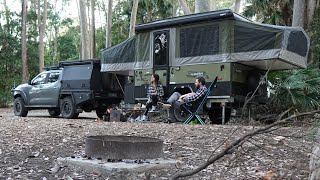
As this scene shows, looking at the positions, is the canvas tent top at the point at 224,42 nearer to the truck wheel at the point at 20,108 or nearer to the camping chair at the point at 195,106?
the camping chair at the point at 195,106

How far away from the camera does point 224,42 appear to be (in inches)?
422

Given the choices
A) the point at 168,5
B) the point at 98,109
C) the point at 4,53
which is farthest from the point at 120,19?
the point at 98,109

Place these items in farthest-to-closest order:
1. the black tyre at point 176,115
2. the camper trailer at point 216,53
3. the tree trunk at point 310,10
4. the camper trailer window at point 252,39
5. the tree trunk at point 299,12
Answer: the tree trunk at point 310,10 → the tree trunk at point 299,12 → the black tyre at point 176,115 → the camper trailer at point 216,53 → the camper trailer window at point 252,39

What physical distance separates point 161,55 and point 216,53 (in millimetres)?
1753

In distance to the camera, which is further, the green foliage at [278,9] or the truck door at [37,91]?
the green foliage at [278,9]

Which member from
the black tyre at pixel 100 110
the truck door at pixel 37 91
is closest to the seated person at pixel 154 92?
the black tyre at pixel 100 110

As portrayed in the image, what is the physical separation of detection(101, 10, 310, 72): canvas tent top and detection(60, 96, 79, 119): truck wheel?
121 inches

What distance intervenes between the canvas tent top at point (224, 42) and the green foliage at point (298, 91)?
0.44 m

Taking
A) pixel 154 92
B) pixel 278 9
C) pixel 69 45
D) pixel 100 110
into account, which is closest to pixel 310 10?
pixel 278 9

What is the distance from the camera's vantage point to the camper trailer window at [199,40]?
1090 cm

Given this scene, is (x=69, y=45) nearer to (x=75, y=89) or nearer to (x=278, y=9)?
(x=278, y=9)

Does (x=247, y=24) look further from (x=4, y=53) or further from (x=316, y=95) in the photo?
(x=4, y=53)

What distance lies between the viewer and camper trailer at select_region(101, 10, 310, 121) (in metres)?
10.2

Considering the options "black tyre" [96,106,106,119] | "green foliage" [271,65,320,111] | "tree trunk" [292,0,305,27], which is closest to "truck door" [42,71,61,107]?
"black tyre" [96,106,106,119]
